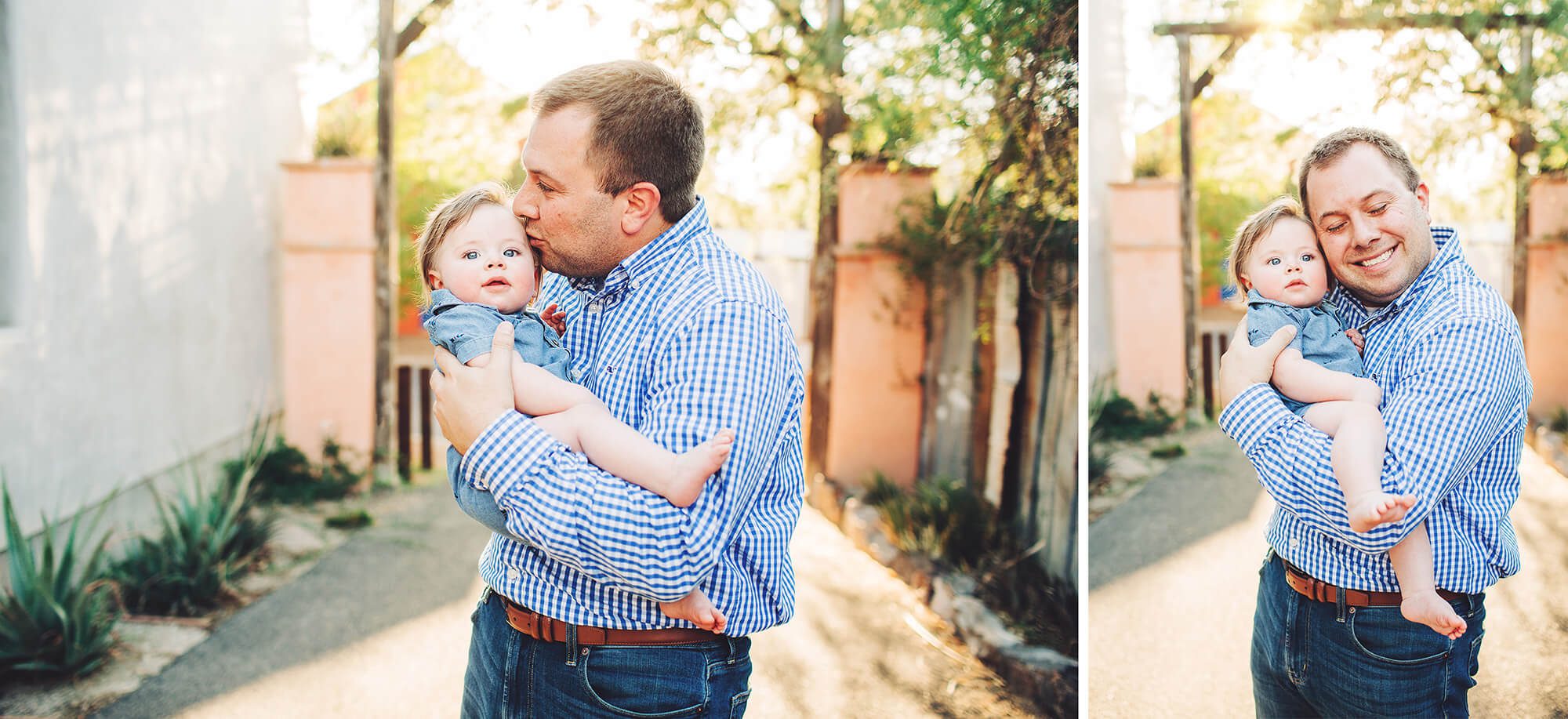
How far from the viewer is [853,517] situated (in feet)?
14.5

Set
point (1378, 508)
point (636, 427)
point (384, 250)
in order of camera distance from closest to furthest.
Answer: point (636, 427) < point (1378, 508) < point (384, 250)

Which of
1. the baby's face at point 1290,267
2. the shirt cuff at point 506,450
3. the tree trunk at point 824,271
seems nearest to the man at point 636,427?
the shirt cuff at point 506,450

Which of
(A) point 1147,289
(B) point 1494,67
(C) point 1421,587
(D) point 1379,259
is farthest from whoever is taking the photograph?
(A) point 1147,289

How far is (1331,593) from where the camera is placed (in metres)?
1.47

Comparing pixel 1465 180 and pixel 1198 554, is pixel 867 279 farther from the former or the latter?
pixel 1465 180

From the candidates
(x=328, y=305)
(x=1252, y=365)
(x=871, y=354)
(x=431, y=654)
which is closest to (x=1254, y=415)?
(x=1252, y=365)

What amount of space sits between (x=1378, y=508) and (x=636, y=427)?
34.9 inches

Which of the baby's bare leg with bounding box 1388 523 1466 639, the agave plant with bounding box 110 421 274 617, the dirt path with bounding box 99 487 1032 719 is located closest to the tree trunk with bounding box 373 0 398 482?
the dirt path with bounding box 99 487 1032 719

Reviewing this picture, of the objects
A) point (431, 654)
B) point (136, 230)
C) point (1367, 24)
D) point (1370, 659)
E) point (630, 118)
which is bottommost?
point (431, 654)

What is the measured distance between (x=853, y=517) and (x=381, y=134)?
120 inches

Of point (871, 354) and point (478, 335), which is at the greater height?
point (478, 335)

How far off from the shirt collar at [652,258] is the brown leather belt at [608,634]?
387 millimetres

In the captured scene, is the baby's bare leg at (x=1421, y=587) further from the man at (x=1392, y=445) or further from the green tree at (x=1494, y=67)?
the green tree at (x=1494, y=67)

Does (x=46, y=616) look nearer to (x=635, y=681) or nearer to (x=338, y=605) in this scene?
(x=338, y=605)
